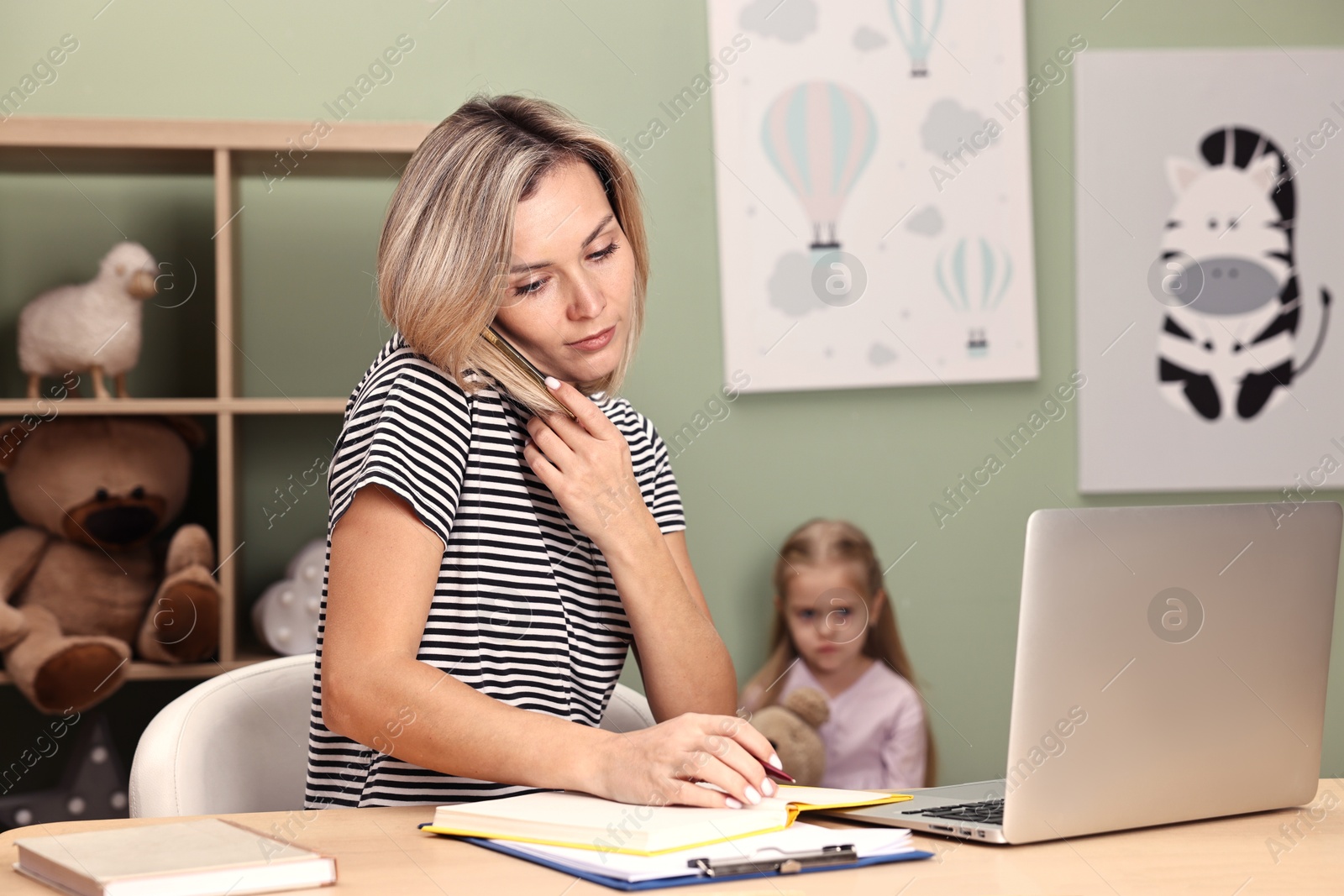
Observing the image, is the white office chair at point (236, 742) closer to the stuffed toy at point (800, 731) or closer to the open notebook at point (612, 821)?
the open notebook at point (612, 821)

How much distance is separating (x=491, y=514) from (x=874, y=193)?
1288 mm

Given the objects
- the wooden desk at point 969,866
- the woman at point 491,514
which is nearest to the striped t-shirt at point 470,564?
the woman at point 491,514

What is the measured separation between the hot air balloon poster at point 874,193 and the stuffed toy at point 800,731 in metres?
0.56

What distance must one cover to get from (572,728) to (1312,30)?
217 centimetres

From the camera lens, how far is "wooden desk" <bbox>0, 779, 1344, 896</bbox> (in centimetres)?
72

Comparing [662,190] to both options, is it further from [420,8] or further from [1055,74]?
[1055,74]

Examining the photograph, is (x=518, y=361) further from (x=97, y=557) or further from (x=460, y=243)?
(x=97, y=557)

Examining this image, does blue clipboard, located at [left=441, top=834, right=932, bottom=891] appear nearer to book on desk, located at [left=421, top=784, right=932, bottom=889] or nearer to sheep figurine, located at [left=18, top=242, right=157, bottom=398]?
book on desk, located at [left=421, top=784, right=932, bottom=889]

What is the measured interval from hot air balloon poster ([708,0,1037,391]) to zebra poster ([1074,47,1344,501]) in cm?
17

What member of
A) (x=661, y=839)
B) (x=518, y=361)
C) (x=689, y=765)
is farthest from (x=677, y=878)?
(x=518, y=361)

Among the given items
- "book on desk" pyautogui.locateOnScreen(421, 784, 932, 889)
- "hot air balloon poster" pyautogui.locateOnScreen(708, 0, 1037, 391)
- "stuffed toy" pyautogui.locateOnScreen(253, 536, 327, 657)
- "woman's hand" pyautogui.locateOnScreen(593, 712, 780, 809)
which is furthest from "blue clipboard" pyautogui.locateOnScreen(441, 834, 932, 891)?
"hot air balloon poster" pyautogui.locateOnScreen(708, 0, 1037, 391)

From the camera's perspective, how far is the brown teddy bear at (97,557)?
1739mm

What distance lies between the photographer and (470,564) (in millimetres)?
1117

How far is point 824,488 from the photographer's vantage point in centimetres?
218
